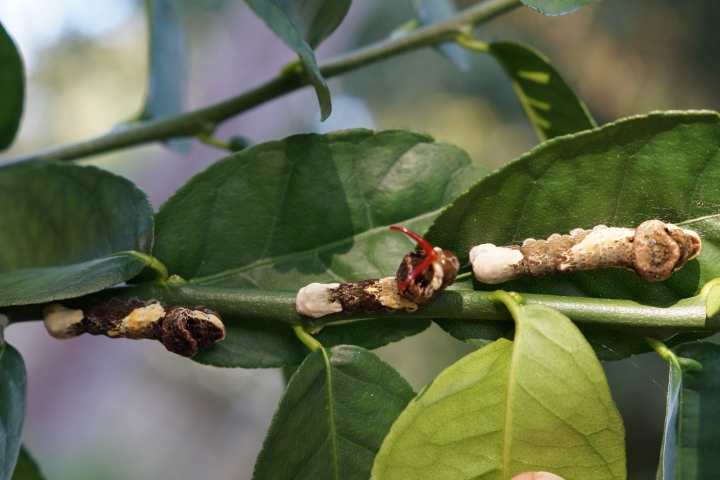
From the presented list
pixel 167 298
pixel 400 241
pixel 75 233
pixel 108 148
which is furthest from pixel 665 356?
pixel 108 148

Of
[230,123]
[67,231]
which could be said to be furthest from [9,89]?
[230,123]

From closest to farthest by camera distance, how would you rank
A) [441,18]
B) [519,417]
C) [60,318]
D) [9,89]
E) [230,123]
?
1. [519,417]
2. [60,318]
3. [9,89]
4. [441,18]
5. [230,123]

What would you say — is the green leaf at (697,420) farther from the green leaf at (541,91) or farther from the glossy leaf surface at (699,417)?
the green leaf at (541,91)

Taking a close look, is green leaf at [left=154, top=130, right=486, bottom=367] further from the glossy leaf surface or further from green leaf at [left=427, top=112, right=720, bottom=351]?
the glossy leaf surface

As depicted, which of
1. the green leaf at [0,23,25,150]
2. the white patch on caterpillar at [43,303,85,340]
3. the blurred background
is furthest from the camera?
the blurred background

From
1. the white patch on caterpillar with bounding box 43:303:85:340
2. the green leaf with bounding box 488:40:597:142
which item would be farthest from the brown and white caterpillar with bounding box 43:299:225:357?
the green leaf with bounding box 488:40:597:142

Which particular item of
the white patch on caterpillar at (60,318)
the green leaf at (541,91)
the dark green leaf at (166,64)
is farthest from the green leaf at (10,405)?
the green leaf at (541,91)

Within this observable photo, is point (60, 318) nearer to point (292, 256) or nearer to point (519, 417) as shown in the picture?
point (292, 256)
